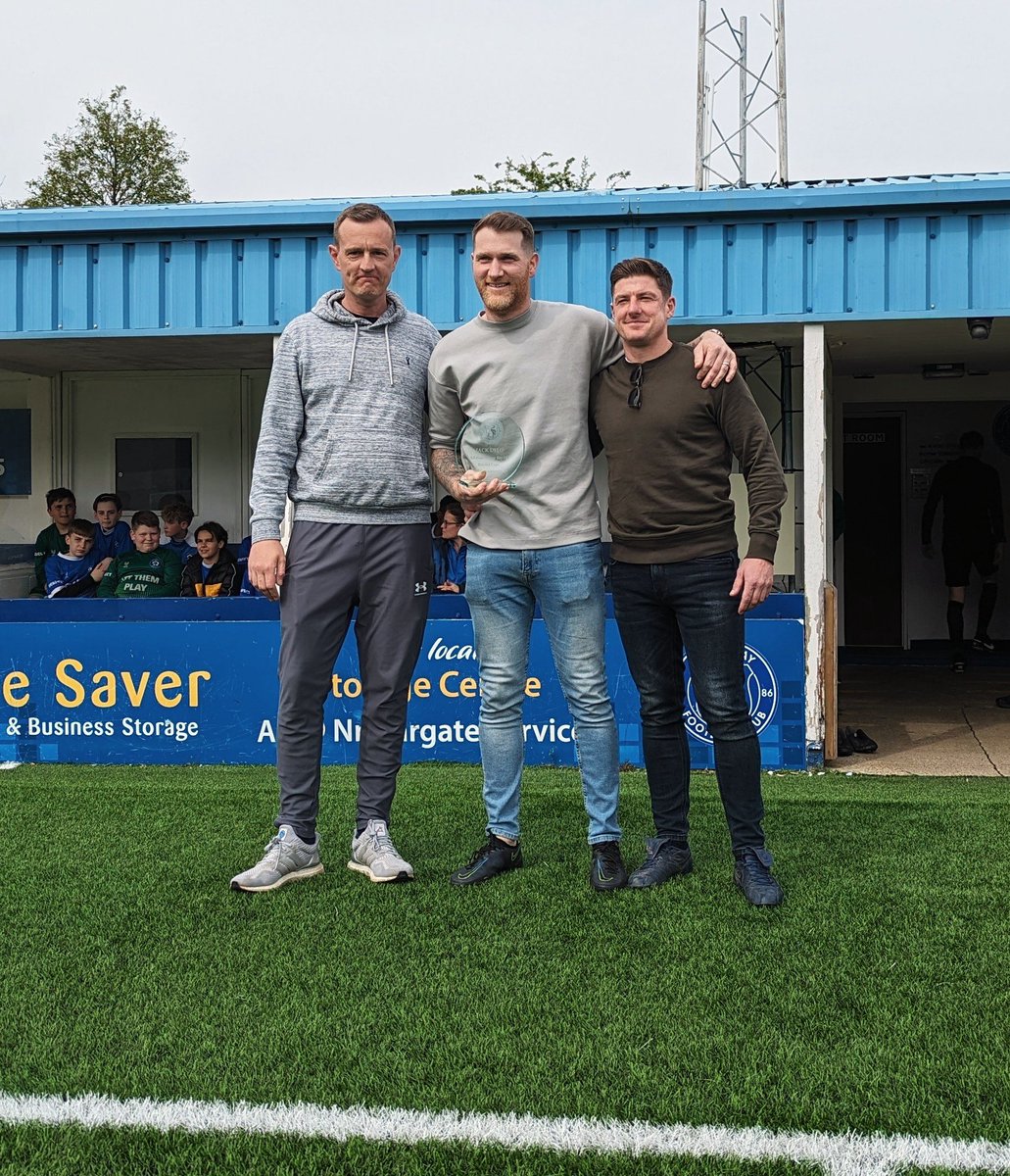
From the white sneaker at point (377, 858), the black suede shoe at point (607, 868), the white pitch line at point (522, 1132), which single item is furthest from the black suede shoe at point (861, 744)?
the white pitch line at point (522, 1132)

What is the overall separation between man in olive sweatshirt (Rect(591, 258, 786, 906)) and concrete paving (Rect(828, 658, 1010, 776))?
3.37 meters

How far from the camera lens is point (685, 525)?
395 cm

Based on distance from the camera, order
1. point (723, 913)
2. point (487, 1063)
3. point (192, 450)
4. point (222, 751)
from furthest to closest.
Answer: point (192, 450), point (222, 751), point (723, 913), point (487, 1063)

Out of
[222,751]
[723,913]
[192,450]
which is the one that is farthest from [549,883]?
[192,450]

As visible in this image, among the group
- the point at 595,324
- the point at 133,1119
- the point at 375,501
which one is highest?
the point at 595,324

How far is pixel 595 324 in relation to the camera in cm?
411

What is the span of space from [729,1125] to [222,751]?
525 cm

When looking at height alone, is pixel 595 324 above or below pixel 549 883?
above

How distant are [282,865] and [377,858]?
0.29 metres

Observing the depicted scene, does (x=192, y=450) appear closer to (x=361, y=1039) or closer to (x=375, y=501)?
(x=375, y=501)

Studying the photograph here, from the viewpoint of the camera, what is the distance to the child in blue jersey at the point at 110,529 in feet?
33.2

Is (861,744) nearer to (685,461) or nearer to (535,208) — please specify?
(535,208)

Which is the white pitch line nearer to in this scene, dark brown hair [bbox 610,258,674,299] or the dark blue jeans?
the dark blue jeans

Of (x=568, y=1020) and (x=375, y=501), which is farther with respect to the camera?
(x=375, y=501)
